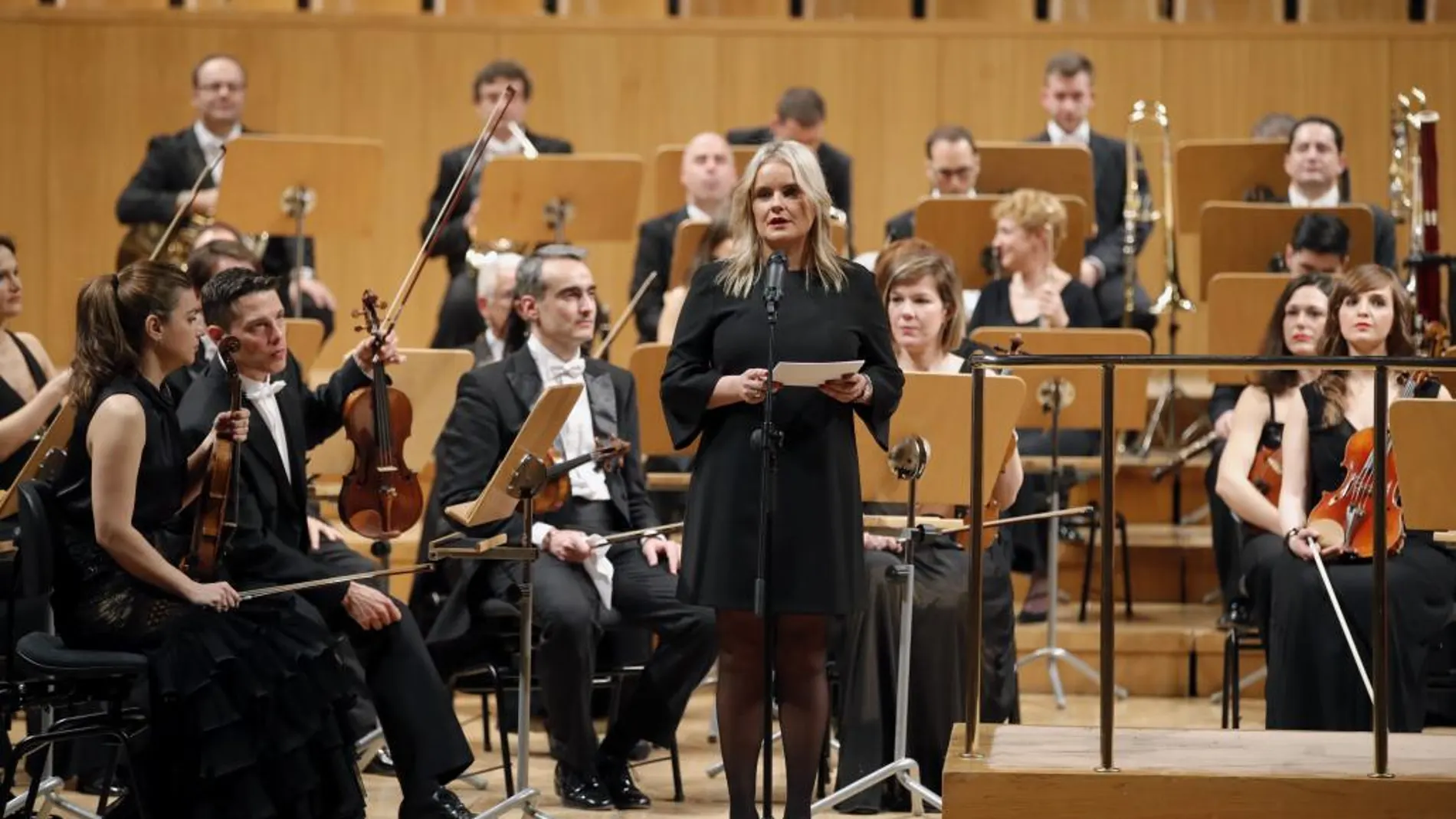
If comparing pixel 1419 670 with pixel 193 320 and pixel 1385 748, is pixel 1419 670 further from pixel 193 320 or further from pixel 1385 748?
pixel 193 320

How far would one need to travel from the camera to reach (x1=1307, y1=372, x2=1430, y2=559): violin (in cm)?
477

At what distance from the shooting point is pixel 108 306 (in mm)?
4199

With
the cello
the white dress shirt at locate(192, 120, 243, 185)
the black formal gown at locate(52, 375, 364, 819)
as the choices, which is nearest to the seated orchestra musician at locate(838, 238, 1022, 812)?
the cello

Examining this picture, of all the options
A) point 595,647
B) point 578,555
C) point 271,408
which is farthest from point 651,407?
point 271,408

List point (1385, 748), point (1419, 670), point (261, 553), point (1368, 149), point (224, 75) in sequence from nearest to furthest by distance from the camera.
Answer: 1. point (1385, 748)
2. point (261, 553)
3. point (1419, 670)
4. point (224, 75)
5. point (1368, 149)

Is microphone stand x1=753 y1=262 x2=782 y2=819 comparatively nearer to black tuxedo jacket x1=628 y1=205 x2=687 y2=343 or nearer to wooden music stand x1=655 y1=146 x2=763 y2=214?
black tuxedo jacket x1=628 y1=205 x2=687 y2=343

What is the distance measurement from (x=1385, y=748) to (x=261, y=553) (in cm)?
224

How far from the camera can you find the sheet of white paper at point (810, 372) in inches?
152

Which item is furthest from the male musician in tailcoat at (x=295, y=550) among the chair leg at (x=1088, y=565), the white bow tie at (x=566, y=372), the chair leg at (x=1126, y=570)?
the chair leg at (x=1126, y=570)

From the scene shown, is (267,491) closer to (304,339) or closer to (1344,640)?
(304,339)

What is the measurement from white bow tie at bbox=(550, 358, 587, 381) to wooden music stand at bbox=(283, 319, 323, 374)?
97cm

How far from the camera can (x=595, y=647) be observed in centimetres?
493

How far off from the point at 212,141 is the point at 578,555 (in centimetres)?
327

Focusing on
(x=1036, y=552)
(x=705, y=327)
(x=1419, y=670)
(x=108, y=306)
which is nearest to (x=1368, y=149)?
(x=1036, y=552)
